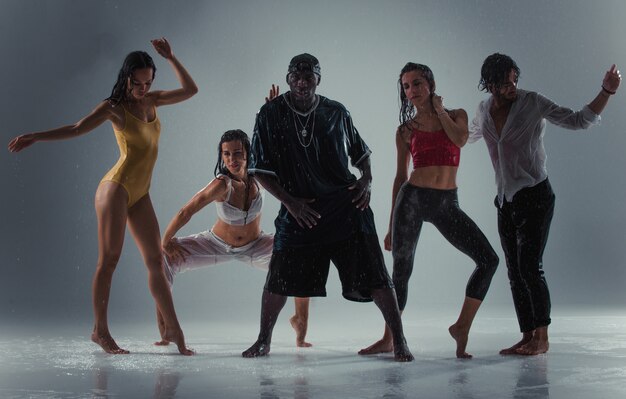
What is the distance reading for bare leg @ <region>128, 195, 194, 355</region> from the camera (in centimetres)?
491

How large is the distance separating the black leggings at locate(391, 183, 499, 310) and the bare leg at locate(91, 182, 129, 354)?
1.49 metres

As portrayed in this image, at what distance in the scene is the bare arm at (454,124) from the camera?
4715 mm

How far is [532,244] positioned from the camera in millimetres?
4750

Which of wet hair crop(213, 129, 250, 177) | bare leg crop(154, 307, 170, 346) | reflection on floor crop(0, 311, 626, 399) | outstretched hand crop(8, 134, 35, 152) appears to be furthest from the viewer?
wet hair crop(213, 129, 250, 177)

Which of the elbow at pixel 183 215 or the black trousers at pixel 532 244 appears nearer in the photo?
the black trousers at pixel 532 244

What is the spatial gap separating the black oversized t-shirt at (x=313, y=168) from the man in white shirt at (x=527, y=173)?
824mm

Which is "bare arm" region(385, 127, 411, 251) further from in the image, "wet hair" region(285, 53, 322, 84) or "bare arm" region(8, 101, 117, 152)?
"bare arm" region(8, 101, 117, 152)

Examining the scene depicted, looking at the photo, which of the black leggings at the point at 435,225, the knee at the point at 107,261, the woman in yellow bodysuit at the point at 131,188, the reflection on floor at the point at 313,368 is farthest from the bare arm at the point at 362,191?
the knee at the point at 107,261

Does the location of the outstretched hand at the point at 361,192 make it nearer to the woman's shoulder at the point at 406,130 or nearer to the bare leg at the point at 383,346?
the woman's shoulder at the point at 406,130

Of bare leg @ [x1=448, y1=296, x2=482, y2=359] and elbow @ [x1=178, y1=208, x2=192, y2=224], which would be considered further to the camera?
elbow @ [x1=178, y1=208, x2=192, y2=224]

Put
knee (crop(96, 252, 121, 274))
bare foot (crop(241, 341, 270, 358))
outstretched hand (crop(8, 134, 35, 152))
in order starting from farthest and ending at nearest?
knee (crop(96, 252, 121, 274))
bare foot (crop(241, 341, 270, 358))
outstretched hand (crop(8, 134, 35, 152))

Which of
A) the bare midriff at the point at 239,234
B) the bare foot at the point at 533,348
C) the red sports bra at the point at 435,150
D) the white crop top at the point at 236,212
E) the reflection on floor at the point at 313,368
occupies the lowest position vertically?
the reflection on floor at the point at 313,368

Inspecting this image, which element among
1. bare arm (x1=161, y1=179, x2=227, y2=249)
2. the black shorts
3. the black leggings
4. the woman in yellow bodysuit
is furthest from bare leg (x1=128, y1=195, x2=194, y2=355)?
the black leggings

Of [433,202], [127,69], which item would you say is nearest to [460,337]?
[433,202]
